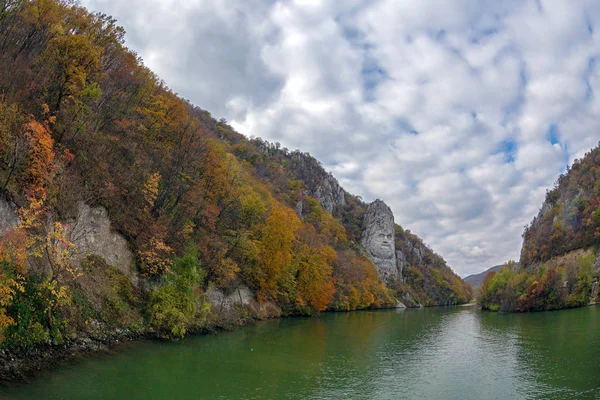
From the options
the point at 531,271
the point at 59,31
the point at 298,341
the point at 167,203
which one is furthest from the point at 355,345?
the point at 531,271

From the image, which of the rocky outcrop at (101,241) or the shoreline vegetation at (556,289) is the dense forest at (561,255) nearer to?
the shoreline vegetation at (556,289)

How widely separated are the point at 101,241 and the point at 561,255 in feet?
429

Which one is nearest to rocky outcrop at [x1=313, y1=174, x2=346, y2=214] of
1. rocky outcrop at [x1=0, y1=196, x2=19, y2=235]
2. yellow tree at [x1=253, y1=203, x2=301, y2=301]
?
yellow tree at [x1=253, y1=203, x2=301, y2=301]

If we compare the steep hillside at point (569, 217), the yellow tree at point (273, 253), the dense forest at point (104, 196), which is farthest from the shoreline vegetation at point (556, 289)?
the dense forest at point (104, 196)

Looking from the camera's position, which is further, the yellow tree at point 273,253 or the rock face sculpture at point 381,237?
the rock face sculpture at point 381,237

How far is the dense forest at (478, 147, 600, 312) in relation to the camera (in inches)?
3686

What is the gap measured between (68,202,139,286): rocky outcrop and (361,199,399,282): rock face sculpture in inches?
5801

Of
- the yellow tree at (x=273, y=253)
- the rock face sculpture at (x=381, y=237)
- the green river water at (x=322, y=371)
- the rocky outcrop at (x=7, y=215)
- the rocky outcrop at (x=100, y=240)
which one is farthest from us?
the rock face sculpture at (x=381, y=237)

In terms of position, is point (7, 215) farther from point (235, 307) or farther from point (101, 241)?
point (235, 307)

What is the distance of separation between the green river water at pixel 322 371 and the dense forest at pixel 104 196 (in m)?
3.45

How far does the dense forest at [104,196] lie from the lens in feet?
70.5

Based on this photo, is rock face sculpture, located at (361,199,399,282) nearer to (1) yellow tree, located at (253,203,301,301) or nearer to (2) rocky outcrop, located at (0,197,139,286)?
(1) yellow tree, located at (253,203,301,301)

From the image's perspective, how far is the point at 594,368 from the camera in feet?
86.4

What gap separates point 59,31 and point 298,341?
111 ft
